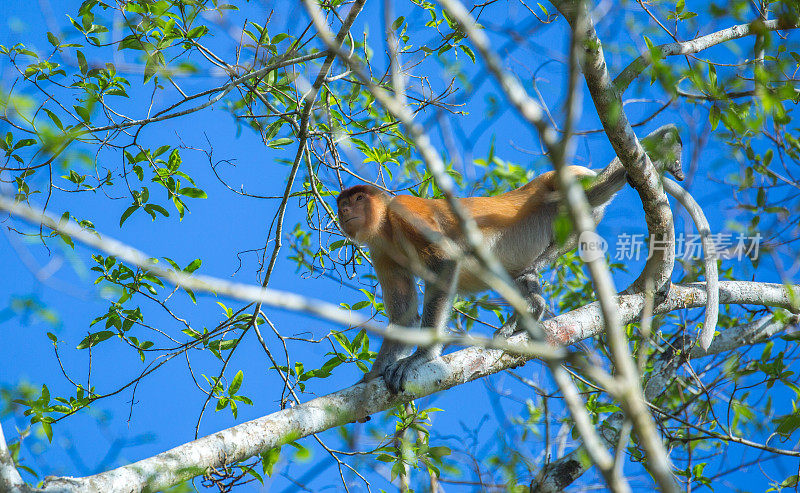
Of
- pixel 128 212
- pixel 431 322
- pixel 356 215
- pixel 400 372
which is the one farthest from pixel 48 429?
pixel 356 215

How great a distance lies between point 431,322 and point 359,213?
115cm

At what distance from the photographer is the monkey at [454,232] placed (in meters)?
5.21

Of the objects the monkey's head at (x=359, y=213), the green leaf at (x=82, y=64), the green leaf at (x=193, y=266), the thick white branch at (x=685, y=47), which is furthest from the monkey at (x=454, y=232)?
the green leaf at (x=82, y=64)

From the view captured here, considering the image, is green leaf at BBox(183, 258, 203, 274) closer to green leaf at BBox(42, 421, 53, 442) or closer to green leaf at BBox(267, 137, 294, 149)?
green leaf at BBox(267, 137, 294, 149)

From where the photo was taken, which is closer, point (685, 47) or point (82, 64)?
point (82, 64)

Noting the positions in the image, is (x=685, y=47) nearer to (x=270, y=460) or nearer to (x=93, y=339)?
(x=270, y=460)

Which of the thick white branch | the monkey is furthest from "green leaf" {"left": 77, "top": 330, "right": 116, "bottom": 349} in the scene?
the thick white branch

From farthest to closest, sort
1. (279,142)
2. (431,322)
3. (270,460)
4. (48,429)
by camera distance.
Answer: (431,322), (279,142), (48,429), (270,460)

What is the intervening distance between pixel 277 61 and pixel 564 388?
288 centimetres

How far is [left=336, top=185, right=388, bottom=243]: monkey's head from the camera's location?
539 cm

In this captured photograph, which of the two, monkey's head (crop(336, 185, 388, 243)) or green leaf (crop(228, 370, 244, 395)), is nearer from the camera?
green leaf (crop(228, 370, 244, 395))

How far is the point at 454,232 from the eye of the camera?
5.49 m

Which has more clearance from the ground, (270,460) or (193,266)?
(193,266)

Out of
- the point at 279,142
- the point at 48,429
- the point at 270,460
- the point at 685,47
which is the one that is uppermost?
the point at 685,47
